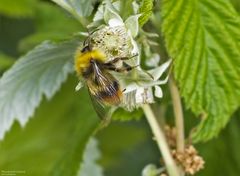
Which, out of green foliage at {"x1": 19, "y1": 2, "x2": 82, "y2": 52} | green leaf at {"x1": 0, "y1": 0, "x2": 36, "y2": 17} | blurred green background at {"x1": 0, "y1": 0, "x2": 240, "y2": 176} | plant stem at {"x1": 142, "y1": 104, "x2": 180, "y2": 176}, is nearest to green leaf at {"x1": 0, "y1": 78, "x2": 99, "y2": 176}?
blurred green background at {"x1": 0, "y1": 0, "x2": 240, "y2": 176}

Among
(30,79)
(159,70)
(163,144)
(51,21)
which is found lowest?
(51,21)

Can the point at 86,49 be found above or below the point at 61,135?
above

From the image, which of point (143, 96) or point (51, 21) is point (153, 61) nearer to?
point (143, 96)

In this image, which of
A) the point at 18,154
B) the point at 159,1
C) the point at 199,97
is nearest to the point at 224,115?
the point at 199,97

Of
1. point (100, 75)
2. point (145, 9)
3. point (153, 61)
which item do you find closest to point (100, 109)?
point (100, 75)

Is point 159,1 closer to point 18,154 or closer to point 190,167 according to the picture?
point 190,167

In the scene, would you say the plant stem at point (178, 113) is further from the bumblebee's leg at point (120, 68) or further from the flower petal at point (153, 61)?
the bumblebee's leg at point (120, 68)
